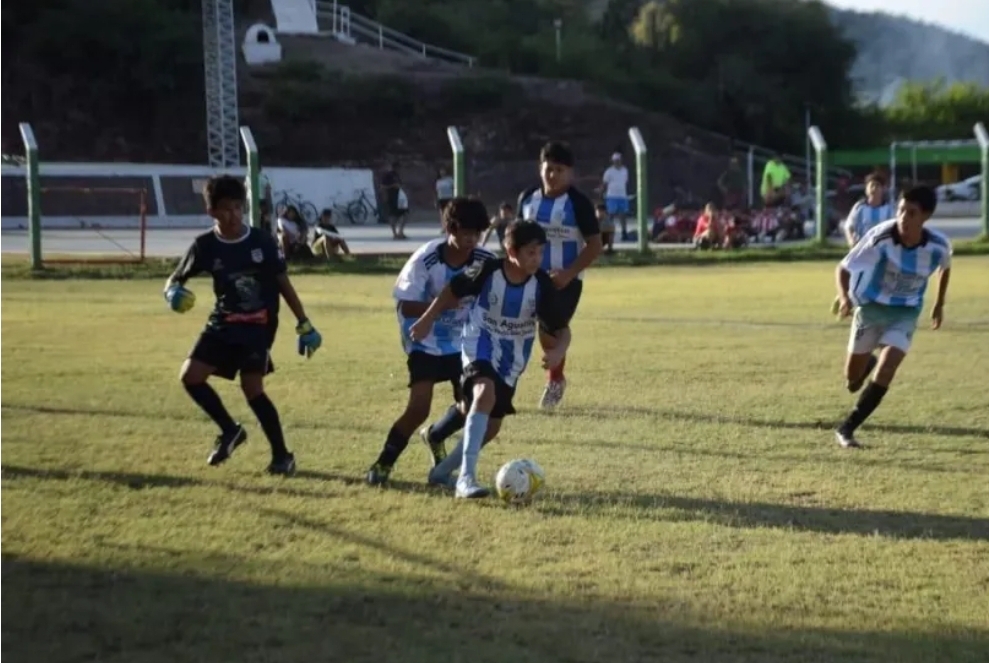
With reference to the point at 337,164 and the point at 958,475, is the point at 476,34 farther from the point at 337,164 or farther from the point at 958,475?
the point at 958,475

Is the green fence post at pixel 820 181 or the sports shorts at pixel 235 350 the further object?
the green fence post at pixel 820 181

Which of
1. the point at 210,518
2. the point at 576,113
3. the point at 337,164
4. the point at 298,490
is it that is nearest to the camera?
the point at 210,518

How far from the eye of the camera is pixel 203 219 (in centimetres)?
3431

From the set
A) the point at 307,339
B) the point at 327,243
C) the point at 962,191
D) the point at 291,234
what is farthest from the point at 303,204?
the point at 307,339

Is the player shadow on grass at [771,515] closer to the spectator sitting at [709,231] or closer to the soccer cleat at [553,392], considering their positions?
the soccer cleat at [553,392]

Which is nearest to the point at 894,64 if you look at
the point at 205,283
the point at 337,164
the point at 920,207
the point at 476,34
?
the point at 476,34

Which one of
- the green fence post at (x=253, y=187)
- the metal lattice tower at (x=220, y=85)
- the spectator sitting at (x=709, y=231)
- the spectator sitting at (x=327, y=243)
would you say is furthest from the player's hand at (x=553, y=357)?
the metal lattice tower at (x=220, y=85)

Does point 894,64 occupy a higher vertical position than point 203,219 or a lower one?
higher

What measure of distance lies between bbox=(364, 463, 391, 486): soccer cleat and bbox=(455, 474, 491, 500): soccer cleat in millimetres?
505

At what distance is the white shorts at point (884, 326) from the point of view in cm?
912

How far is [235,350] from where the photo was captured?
812 cm

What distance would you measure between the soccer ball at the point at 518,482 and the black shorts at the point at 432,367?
0.77m

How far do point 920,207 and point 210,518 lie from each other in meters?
4.31

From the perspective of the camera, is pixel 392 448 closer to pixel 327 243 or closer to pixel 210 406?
pixel 210 406
